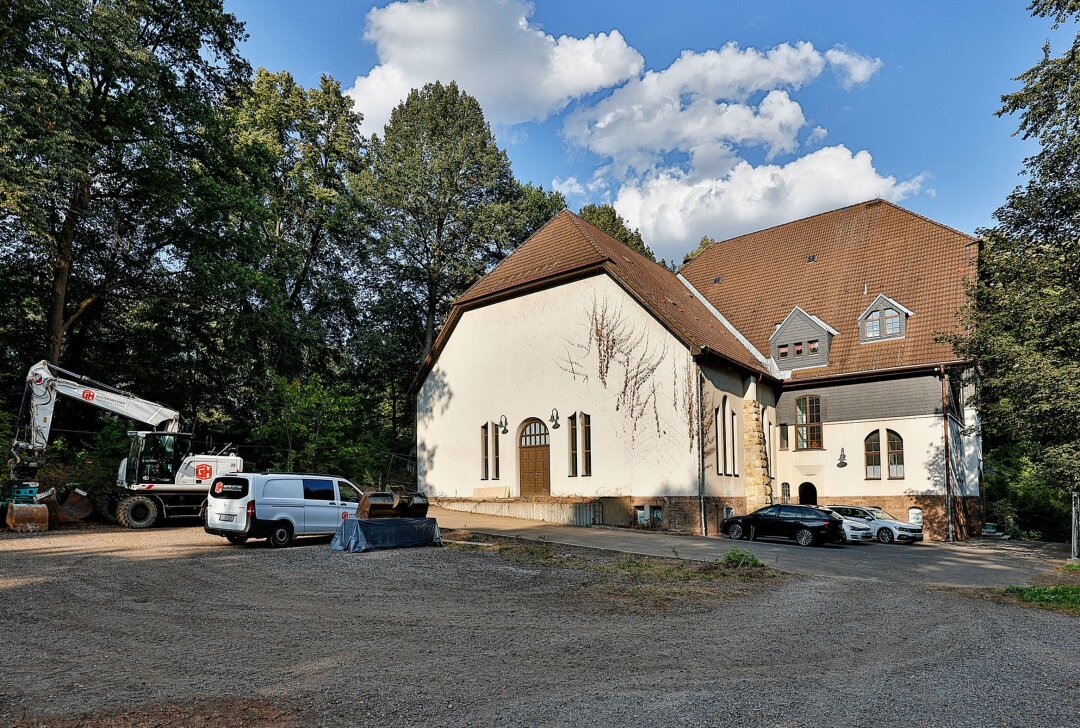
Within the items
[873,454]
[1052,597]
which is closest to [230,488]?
[1052,597]

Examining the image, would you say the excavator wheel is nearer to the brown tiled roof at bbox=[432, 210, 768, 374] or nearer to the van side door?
the van side door

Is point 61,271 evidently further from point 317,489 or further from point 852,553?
point 852,553

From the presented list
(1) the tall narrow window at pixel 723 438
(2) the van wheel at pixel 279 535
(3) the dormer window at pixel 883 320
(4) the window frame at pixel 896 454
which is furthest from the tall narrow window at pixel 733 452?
(2) the van wheel at pixel 279 535

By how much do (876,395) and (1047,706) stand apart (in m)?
24.2

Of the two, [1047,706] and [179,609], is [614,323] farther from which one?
[1047,706]

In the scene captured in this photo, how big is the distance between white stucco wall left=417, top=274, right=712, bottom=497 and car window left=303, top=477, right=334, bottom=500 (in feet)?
32.9

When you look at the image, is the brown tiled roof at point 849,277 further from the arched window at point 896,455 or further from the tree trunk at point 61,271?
the tree trunk at point 61,271

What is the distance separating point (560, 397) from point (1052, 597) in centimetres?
1675

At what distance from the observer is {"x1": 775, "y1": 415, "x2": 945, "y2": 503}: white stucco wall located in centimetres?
2675

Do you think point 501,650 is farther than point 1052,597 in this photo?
No

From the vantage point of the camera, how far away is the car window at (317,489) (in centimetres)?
1745

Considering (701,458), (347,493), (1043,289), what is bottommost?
(347,493)

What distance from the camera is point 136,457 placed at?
20.4m

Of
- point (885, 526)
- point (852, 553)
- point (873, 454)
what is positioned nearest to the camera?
point (852, 553)
